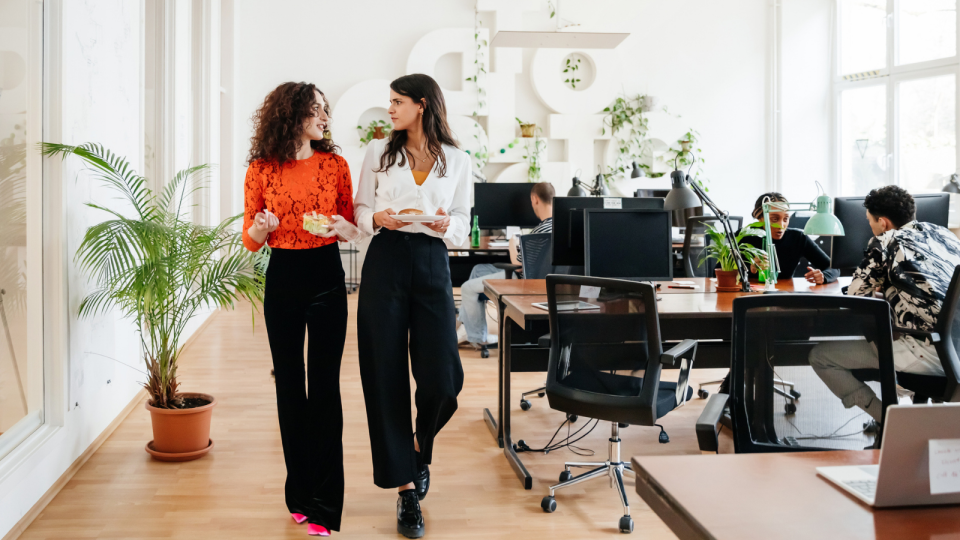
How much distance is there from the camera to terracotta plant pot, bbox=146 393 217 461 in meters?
3.25

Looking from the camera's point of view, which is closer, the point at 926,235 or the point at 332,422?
the point at 332,422

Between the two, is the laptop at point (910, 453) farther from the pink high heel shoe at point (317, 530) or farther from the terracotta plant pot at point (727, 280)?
the terracotta plant pot at point (727, 280)

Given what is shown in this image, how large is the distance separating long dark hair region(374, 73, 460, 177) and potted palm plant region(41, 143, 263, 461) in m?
0.95

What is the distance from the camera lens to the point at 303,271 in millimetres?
2414

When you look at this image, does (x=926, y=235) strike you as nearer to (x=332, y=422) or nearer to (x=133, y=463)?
(x=332, y=422)

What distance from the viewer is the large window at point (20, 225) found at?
2.52 meters

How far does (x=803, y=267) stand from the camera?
17.6ft

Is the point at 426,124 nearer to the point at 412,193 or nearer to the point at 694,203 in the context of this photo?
the point at 412,193

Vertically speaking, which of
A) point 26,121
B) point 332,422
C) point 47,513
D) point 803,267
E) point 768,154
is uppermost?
point 768,154

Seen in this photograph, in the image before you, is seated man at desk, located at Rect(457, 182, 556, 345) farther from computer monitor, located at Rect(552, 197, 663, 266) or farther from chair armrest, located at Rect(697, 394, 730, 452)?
chair armrest, located at Rect(697, 394, 730, 452)

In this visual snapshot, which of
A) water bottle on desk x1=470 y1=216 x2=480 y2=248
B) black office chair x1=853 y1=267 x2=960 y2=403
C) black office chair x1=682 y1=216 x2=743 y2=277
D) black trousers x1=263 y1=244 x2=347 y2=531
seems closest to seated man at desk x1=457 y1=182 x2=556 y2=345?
water bottle on desk x1=470 y1=216 x2=480 y2=248

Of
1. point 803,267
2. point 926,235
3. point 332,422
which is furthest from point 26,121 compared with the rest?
point 803,267

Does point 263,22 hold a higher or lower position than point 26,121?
higher

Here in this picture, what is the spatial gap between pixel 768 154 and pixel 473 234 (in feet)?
15.9
